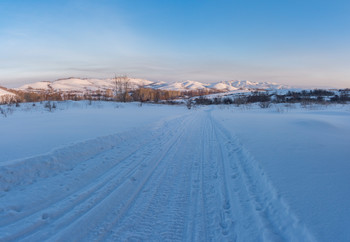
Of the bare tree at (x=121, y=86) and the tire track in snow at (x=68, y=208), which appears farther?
the bare tree at (x=121, y=86)

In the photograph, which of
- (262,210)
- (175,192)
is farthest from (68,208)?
(262,210)

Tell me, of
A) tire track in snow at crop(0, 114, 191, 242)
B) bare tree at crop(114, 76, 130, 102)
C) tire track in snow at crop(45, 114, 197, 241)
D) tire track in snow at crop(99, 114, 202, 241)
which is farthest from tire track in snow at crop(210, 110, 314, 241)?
bare tree at crop(114, 76, 130, 102)

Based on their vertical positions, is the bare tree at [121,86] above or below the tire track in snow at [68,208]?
above

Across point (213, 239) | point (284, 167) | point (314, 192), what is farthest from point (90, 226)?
point (284, 167)

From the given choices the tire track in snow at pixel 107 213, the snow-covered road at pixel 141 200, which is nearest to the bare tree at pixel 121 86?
the snow-covered road at pixel 141 200

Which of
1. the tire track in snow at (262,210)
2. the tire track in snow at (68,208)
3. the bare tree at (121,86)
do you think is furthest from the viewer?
the bare tree at (121,86)

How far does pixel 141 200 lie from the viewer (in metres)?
3.15

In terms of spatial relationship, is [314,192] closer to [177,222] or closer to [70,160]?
[177,222]

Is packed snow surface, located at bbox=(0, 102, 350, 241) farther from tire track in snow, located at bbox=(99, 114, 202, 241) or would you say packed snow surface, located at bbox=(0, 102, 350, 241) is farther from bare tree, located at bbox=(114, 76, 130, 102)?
bare tree, located at bbox=(114, 76, 130, 102)

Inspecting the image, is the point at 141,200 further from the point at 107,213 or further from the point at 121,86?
the point at 121,86

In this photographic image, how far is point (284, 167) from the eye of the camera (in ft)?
13.6

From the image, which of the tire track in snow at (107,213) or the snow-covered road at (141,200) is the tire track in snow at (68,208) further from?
the tire track in snow at (107,213)

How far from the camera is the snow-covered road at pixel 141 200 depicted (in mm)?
2402

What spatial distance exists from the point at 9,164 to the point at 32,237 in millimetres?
2626
